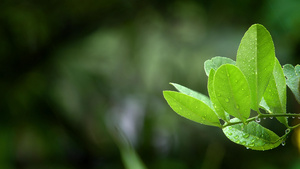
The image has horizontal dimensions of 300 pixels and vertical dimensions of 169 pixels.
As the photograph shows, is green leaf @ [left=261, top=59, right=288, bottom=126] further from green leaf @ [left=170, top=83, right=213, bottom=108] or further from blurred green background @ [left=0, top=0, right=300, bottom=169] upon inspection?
blurred green background @ [left=0, top=0, right=300, bottom=169]

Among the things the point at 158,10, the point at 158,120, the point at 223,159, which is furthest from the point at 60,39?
the point at 223,159

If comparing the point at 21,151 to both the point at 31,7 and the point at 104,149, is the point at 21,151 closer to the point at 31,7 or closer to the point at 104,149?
the point at 104,149

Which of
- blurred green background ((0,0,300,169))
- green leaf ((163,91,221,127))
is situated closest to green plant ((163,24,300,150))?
green leaf ((163,91,221,127))

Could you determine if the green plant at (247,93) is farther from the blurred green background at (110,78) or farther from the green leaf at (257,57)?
the blurred green background at (110,78)

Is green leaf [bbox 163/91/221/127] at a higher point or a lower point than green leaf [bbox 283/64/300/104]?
lower

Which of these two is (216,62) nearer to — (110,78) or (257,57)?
(257,57)
